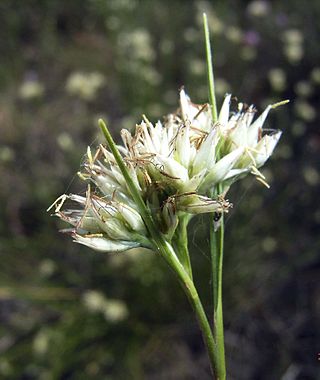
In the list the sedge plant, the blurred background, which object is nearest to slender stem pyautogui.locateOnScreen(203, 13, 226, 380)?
the sedge plant

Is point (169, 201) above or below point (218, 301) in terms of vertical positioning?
above

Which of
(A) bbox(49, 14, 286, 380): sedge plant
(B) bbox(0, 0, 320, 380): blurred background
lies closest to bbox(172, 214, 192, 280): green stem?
(A) bbox(49, 14, 286, 380): sedge plant

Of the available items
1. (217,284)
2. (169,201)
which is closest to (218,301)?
(217,284)

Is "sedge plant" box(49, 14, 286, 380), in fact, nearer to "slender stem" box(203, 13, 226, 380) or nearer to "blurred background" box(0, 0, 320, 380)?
"slender stem" box(203, 13, 226, 380)

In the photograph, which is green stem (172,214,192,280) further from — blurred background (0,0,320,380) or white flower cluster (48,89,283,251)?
blurred background (0,0,320,380)

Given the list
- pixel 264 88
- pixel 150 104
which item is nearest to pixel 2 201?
pixel 150 104

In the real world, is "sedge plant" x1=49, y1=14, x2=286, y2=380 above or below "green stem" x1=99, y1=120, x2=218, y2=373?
above

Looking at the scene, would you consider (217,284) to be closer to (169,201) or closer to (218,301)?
(218,301)

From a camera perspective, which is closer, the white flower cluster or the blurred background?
the white flower cluster
